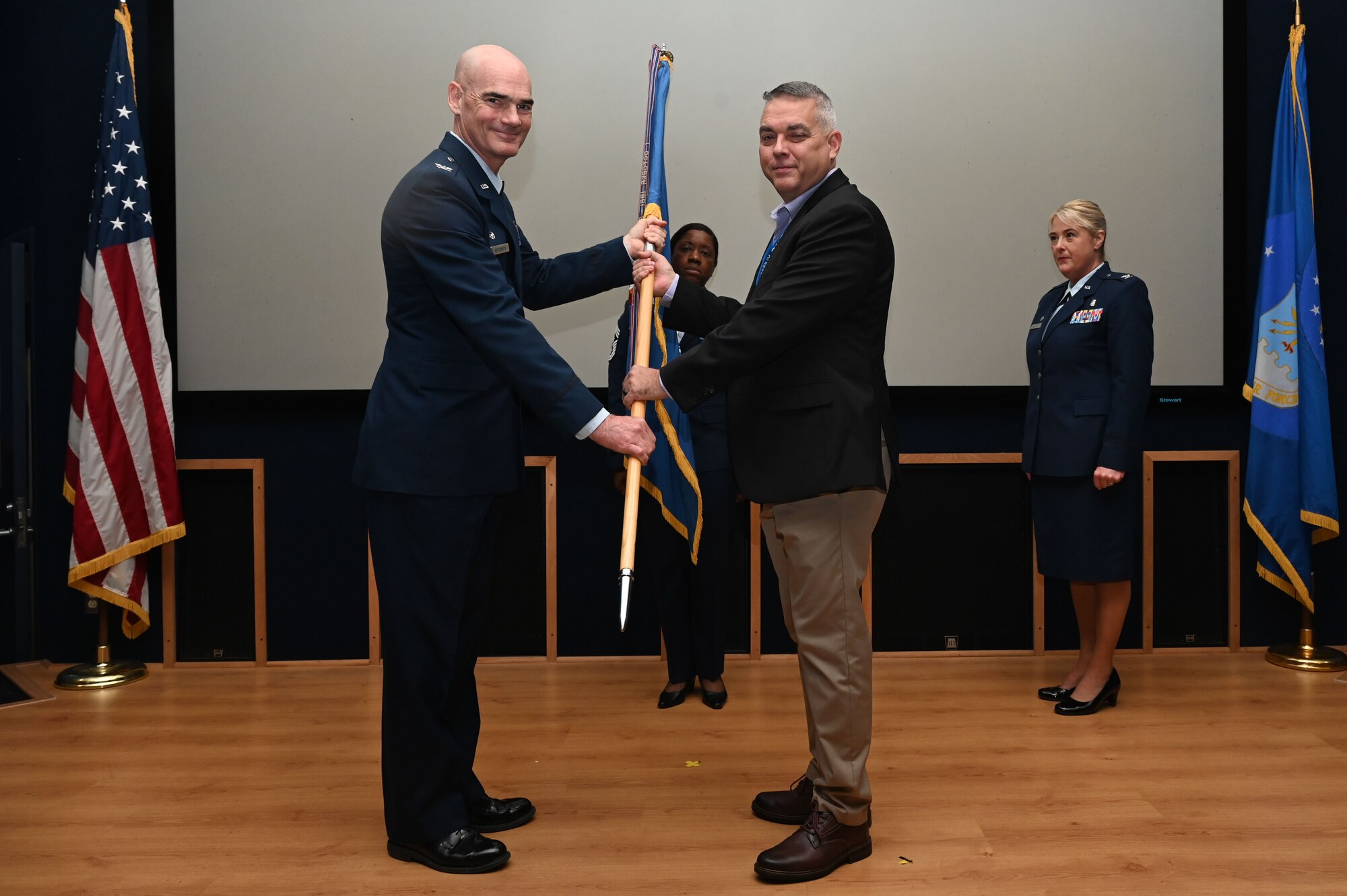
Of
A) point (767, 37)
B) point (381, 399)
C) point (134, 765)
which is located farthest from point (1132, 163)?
point (134, 765)

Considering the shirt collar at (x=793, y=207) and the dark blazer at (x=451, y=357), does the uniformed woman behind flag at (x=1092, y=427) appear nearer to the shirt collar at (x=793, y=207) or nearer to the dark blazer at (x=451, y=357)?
the shirt collar at (x=793, y=207)

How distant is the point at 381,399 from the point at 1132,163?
316 cm

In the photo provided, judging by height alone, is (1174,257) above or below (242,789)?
above

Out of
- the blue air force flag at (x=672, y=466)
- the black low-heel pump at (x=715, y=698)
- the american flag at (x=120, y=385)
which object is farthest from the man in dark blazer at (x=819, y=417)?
the american flag at (x=120, y=385)

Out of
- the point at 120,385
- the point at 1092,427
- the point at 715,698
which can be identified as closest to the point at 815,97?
the point at 1092,427

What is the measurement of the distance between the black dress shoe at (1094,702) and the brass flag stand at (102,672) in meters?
3.20

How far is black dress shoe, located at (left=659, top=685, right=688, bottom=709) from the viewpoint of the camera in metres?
3.18

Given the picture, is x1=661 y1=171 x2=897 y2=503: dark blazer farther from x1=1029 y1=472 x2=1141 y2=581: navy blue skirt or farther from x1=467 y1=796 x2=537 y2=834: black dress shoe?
x1=1029 y1=472 x2=1141 y2=581: navy blue skirt

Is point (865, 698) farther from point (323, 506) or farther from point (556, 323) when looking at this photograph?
point (323, 506)

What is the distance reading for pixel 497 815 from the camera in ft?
7.33

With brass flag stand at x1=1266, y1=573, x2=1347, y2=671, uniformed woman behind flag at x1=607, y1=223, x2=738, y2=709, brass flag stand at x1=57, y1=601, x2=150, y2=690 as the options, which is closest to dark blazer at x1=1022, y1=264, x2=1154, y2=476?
uniformed woman behind flag at x1=607, y1=223, x2=738, y2=709

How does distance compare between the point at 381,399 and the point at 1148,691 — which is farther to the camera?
the point at 1148,691

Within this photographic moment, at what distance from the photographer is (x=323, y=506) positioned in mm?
3787

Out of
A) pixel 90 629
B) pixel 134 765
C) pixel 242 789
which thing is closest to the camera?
pixel 242 789
